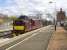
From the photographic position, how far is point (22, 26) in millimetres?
47656

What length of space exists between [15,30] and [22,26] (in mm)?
1946

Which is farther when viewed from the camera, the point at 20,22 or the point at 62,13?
the point at 62,13

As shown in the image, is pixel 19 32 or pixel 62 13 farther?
pixel 62 13

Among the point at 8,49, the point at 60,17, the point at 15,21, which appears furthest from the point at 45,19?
the point at 8,49

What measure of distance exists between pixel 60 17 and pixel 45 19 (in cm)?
1125

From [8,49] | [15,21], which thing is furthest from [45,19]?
[8,49]

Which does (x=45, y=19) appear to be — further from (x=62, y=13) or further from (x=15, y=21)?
(x=15, y=21)

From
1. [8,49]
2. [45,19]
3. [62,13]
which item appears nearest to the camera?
[8,49]

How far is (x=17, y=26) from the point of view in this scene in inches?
1864

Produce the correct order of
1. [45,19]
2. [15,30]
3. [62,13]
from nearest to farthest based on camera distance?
1. [15,30]
2. [45,19]
3. [62,13]

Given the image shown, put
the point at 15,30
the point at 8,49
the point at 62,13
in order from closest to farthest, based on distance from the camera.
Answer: the point at 8,49, the point at 15,30, the point at 62,13

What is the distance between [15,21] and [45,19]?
4249 inches

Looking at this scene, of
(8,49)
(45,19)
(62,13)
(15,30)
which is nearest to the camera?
(8,49)

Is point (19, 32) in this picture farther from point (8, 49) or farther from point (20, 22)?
point (8, 49)
